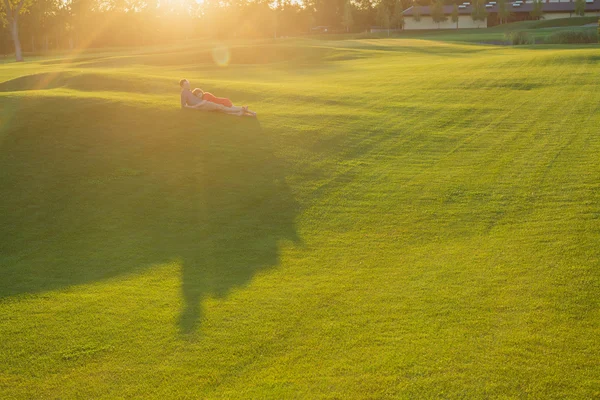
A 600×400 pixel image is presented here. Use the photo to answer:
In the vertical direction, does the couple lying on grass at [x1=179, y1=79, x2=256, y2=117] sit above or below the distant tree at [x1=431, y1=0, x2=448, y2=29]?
below

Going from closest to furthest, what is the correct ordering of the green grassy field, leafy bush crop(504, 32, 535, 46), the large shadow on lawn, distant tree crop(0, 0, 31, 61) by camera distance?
1. the green grassy field
2. the large shadow on lawn
3. leafy bush crop(504, 32, 535, 46)
4. distant tree crop(0, 0, 31, 61)

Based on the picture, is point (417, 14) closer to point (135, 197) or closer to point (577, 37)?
point (577, 37)

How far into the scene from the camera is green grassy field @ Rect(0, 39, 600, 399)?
5742 mm

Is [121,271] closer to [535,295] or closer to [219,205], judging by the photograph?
[219,205]

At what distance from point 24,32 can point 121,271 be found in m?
93.4

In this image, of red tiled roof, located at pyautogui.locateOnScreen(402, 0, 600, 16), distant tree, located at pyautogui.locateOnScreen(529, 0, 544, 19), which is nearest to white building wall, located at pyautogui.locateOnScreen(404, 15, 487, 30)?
red tiled roof, located at pyautogui.locateOnScreen(402, 0, 600, 16)

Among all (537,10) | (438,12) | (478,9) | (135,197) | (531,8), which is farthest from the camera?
(531,8)

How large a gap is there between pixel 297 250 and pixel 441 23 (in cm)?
10558

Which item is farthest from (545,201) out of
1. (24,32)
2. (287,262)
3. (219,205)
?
(24,32)

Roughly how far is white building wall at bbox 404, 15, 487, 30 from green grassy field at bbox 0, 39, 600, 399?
93445 mm

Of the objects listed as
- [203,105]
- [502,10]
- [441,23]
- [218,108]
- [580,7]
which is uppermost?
[502,10]

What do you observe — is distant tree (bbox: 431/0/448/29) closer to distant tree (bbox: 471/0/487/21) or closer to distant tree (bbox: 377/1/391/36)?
distant tree (bbox: 471/0/487/21)

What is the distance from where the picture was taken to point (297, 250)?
8.84 metres

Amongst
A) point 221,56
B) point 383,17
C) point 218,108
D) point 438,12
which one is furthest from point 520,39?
point 383,17
